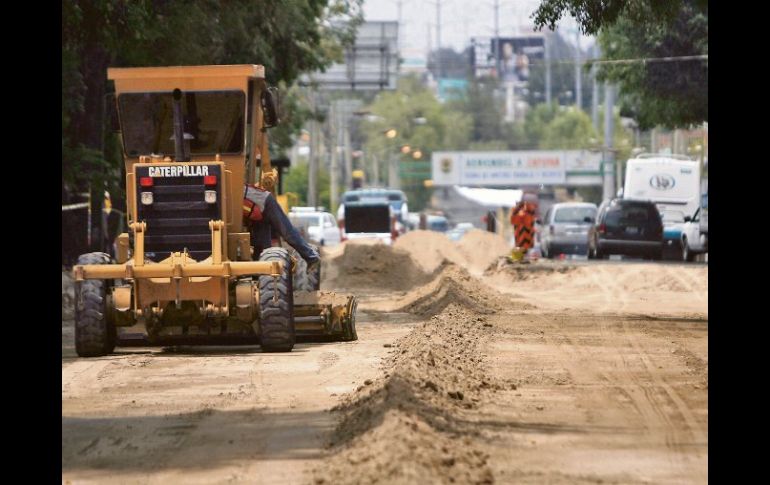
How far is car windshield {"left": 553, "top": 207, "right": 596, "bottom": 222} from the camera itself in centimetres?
5403

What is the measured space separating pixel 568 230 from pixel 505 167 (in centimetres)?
7454

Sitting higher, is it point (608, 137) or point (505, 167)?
point (608, 137)

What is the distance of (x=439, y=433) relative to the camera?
11.4 meters

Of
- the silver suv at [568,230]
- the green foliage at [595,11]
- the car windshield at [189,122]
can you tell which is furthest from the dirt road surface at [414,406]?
the silver suv at [568,230]

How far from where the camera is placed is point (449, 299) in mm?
27203

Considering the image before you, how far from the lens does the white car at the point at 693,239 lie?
4944 cm

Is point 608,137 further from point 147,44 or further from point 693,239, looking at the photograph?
point 147,44

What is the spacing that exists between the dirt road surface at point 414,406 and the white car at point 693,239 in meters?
25.1

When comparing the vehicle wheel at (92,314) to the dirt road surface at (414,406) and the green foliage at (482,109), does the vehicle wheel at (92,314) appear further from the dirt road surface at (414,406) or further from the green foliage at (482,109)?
the green foliage at (482,109)

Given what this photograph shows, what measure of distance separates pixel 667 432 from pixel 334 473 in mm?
3026

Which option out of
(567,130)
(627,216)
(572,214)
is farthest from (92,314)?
(567,130)
